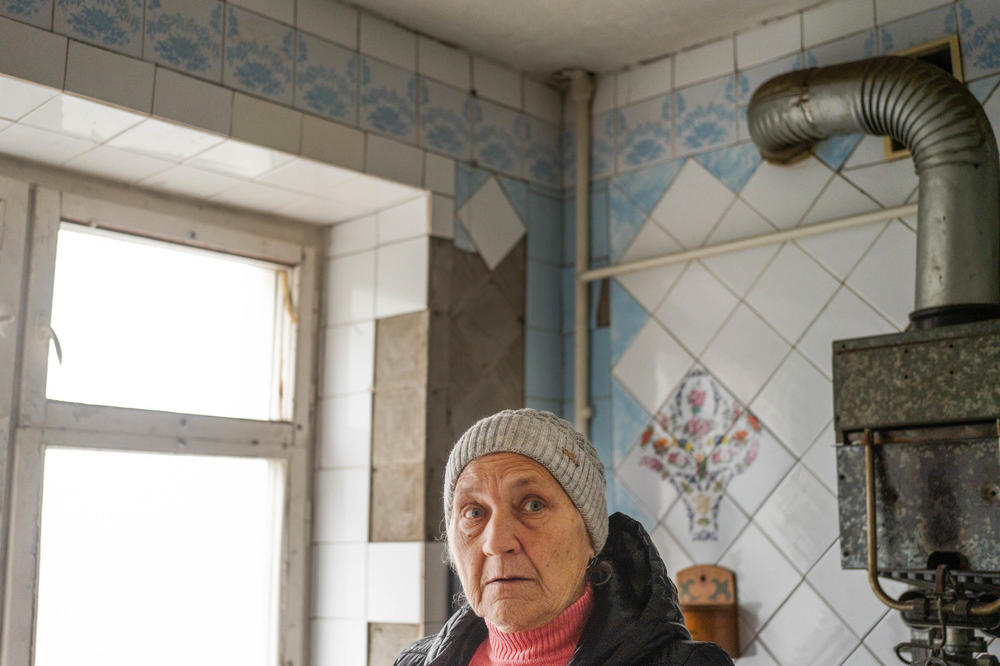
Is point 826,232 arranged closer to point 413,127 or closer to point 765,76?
point 765,76

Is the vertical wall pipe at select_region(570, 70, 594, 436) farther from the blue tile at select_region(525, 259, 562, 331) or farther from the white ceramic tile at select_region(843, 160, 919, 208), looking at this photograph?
the white ceramic tile at select_region(843, 160, 919, 208)

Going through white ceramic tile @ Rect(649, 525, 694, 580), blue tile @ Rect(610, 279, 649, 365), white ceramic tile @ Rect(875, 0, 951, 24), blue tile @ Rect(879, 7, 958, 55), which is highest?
white ceramic tile @ Rect(875, 0, 951, 24)

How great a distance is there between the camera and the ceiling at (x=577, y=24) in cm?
238

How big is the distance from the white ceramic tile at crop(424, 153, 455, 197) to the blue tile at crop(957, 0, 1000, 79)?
3.66 ft

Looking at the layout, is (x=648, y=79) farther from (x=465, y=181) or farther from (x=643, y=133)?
(x=465, y=181)

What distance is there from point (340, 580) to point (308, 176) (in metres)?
0.93

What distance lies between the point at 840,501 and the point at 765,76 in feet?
3.28

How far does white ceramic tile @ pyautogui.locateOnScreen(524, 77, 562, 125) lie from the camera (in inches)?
109

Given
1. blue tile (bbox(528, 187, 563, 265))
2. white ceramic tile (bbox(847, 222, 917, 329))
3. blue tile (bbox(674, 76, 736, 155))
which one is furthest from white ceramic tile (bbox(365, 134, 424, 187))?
white ceramic tile (bbox(847, 222, 917, 329))

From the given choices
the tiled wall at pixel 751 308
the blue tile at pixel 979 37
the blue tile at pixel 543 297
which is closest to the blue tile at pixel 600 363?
the tiled wall at pixel 751 308

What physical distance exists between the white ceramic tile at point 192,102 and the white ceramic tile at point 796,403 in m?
1.25

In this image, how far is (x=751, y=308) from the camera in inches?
94.2

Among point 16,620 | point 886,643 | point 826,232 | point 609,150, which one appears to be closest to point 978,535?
point 886,643

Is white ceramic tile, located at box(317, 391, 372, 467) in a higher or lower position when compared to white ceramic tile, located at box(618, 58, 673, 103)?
lower
